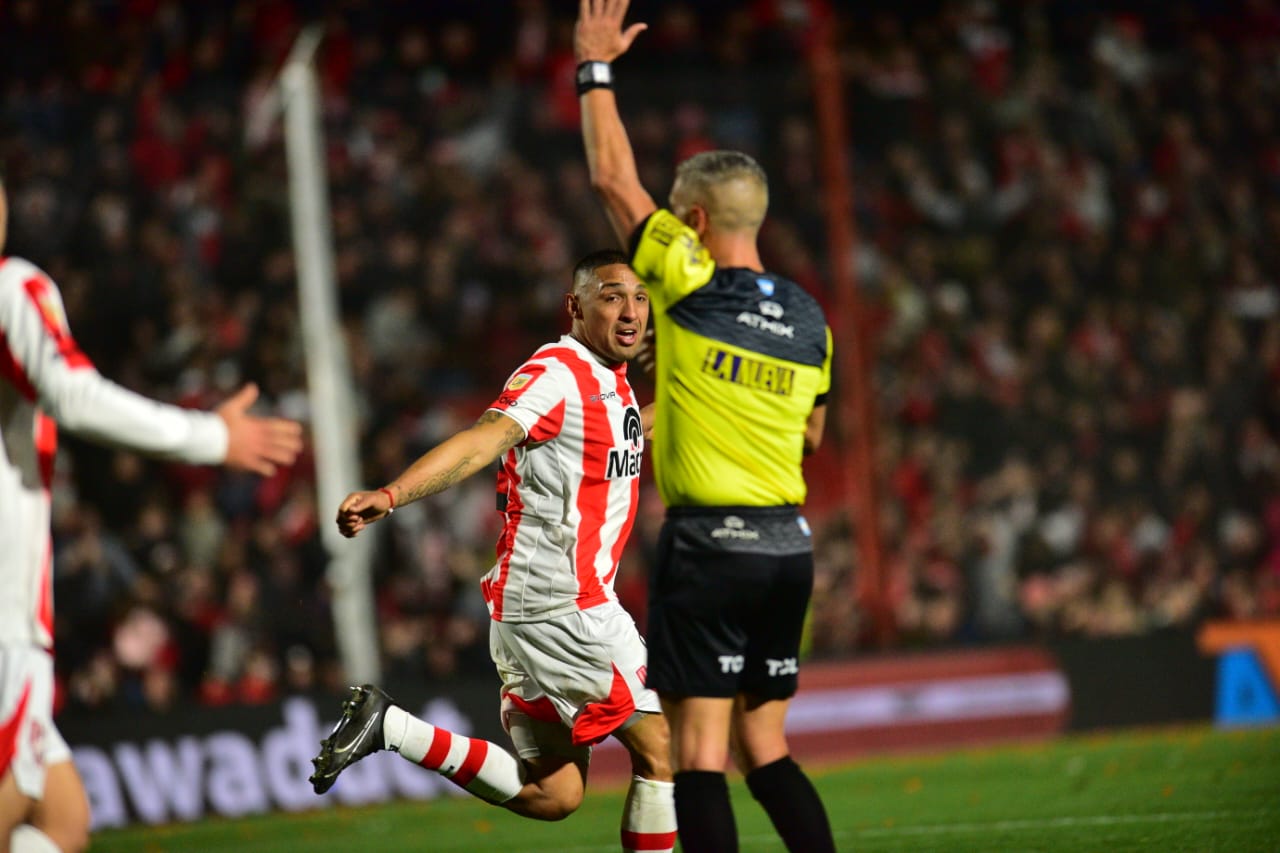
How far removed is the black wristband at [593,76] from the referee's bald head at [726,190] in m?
0.35

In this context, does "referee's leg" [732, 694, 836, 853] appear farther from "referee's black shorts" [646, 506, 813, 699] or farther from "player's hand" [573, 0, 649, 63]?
"player's hand" [573, 0, 649, 63]

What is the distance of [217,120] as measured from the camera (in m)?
14.4

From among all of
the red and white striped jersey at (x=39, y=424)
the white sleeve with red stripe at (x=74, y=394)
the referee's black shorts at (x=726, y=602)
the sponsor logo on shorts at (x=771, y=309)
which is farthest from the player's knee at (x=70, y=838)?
the sponsor logo on shorts at (x=771, y=309)

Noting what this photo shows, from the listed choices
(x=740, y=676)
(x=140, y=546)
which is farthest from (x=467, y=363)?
(x=740, y=676)

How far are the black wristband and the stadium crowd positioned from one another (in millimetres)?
7905

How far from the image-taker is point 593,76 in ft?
15.7

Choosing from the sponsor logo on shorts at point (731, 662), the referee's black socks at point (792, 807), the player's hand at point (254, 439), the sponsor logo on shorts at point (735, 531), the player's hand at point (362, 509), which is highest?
the player's hand at point (254, 439)

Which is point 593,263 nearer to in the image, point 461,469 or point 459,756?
point 461,469

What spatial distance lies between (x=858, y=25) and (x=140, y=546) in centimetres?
960

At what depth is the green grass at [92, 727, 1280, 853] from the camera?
24.9 ft

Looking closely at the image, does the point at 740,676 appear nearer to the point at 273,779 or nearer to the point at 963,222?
the point at 273,779

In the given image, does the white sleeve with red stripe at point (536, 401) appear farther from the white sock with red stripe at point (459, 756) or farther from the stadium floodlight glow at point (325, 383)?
the stadium floodlight glow at point (325, 383)

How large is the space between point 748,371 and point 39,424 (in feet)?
6.33

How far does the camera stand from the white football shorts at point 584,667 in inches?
225
